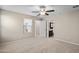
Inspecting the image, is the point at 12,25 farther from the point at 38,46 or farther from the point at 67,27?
the point at 67,27

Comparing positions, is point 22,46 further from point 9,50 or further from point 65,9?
point 65,9

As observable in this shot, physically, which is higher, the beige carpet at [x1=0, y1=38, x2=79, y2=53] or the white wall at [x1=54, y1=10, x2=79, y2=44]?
the white wall at [x1=54, y1=10, x2=79, y2=44]

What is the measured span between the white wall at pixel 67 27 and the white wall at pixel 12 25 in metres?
0.82

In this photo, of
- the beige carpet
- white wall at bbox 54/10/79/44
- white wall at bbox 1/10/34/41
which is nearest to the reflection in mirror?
white wall at bbox 1/10/34/41

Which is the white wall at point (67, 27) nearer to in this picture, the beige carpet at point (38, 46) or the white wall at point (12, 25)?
the beige carpet at point (38, 46)

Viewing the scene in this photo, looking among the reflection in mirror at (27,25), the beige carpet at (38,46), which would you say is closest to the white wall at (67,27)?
the beige carpet at (38,46)

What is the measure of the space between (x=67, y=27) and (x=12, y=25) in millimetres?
1702

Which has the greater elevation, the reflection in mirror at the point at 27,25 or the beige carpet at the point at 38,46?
the reflection in mirror at the point at 27,25

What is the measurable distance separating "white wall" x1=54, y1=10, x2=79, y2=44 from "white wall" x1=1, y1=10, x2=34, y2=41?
823 mm

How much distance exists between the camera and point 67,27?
2455mm

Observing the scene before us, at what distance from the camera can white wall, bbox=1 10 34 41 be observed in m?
2.44

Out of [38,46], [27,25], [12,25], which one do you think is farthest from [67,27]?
[12,25]

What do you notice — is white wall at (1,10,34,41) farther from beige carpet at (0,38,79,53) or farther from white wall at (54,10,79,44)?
white wall at (54,10,79,44)

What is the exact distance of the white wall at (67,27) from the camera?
238cm
